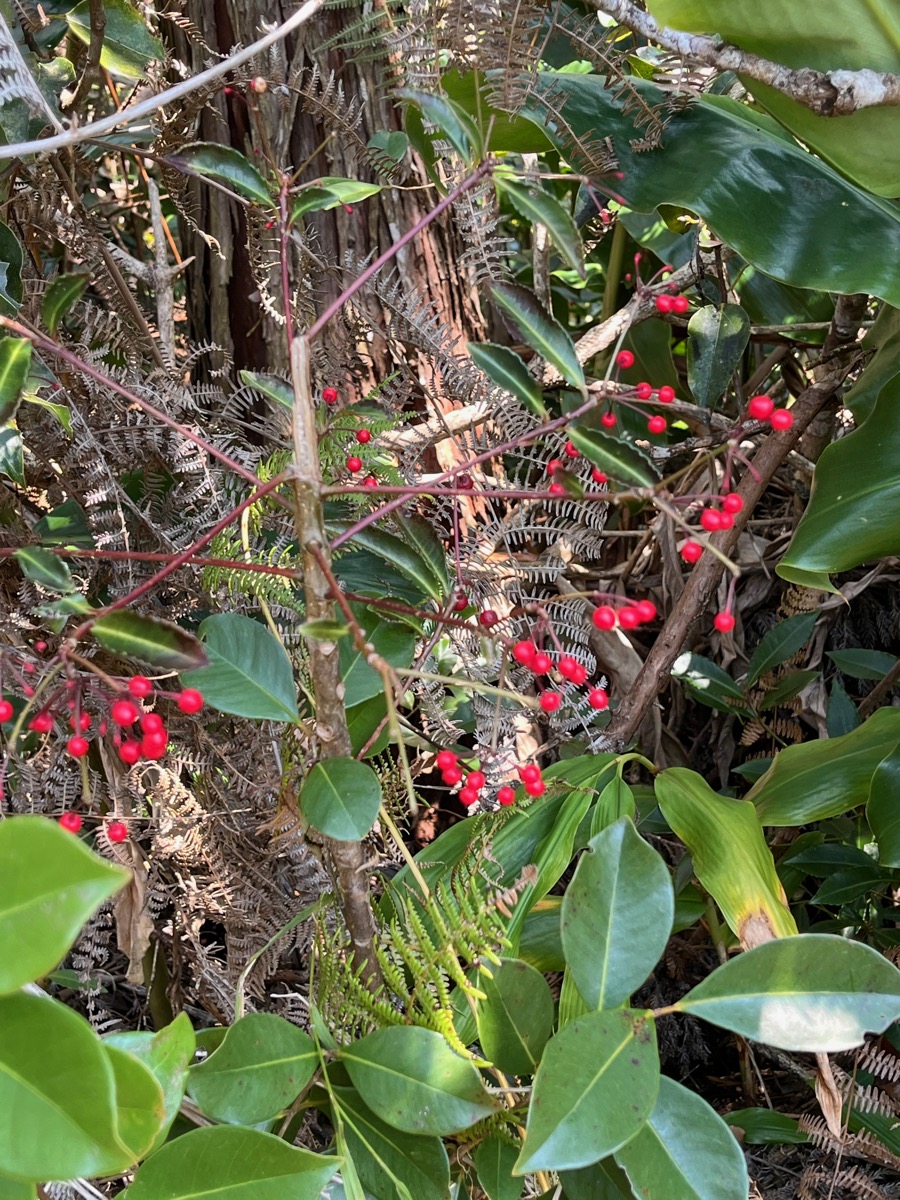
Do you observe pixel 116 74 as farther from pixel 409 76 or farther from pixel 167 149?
pixel 409 76

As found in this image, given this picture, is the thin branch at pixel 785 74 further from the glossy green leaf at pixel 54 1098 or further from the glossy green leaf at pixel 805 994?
the glossy green leaf at pixel 54 1098

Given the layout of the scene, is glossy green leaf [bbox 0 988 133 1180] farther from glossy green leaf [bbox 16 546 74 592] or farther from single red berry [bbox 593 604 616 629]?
single red berry [bbox 593 604 616 629]

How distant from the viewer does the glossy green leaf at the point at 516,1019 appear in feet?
2.00

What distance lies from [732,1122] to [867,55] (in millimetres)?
1041

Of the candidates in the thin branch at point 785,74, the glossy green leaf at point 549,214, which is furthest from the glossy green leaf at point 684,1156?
the thin branch at point 785,74

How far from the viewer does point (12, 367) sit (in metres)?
0.50

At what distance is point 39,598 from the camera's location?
771 millimetres

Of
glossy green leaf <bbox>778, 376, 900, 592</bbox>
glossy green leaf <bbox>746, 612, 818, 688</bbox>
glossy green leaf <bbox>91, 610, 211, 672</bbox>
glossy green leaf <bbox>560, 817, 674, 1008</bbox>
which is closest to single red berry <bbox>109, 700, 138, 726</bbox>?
glossy green leaf <bbox>91, 610, 211, 672</bbox>

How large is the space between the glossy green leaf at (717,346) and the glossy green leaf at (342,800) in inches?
24.1

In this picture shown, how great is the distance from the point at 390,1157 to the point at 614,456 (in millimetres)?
460

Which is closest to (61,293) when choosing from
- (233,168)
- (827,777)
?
(233,168)

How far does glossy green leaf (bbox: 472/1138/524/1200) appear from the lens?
59cm

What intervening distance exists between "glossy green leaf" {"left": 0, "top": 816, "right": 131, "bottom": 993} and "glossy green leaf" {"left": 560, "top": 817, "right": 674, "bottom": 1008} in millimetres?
311

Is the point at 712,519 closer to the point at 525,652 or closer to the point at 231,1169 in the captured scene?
the point at 525,652
